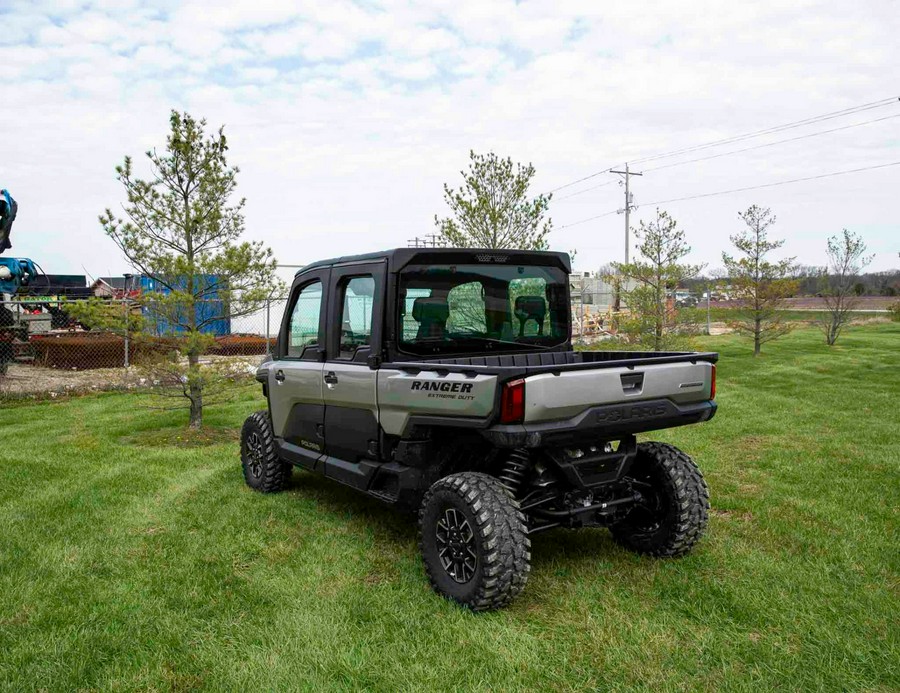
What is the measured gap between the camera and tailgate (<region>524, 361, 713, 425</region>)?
12.2 ft

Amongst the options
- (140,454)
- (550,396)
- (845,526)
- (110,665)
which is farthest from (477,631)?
(140,454)

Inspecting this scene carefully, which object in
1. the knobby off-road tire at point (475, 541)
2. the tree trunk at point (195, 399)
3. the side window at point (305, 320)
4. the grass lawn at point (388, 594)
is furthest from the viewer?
the tree trunk at point (195, 399)

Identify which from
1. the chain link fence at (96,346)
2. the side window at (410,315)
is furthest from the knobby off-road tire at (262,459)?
the chain link fence at (96,346)

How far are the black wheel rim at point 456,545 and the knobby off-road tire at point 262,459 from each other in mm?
2505

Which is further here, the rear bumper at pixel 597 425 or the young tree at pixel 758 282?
the young tree at pixel 758 282

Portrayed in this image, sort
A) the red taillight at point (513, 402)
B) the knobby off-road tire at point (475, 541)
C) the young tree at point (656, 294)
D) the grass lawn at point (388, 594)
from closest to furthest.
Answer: the grass lawn at point (388, 594) → the red taillight at point (513, 402) → the knobby off-road tire at point (475, 541) → the young tree at point (656, 294)

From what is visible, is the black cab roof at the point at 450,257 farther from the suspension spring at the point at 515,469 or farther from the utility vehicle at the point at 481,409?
the suspension spring at the point at 515,469

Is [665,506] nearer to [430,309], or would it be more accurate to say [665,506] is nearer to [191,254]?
[430,309]

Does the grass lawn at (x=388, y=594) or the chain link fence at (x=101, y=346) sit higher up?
the chain link fence at (x=101, y=346)

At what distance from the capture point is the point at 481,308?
16.5 ft

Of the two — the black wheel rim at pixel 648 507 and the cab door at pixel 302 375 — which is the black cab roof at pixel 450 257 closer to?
the cab door at pixel 302 375

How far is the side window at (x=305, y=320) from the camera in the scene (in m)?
5.46

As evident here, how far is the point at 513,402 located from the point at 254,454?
359cm

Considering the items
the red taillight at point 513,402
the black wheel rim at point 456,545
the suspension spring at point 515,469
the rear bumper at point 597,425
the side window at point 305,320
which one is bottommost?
the black wheel rim at point 456,545
